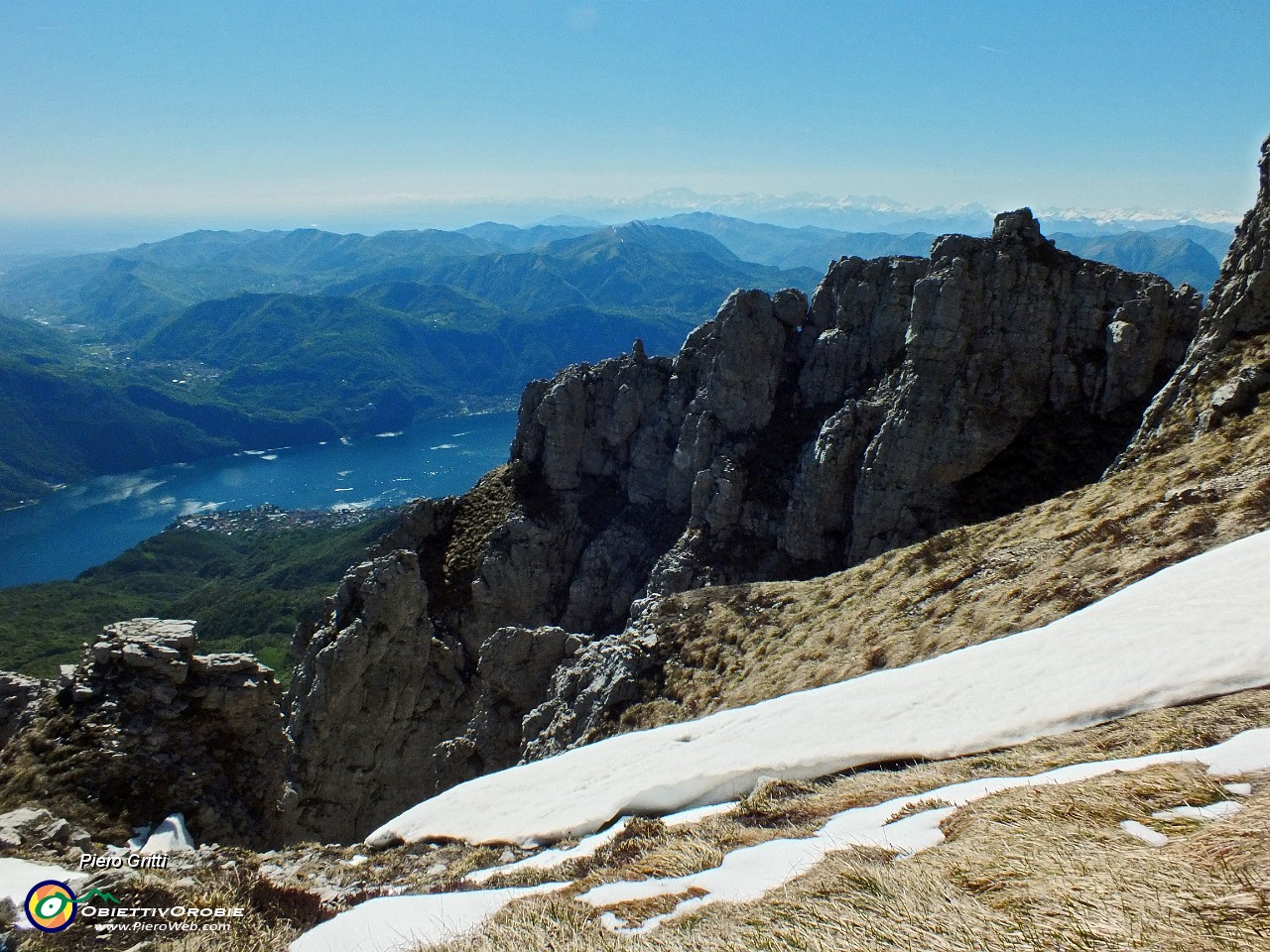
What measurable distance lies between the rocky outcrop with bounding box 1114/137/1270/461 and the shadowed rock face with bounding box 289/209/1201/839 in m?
8.13

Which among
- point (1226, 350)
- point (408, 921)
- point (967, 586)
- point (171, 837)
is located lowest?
point (171, 837)

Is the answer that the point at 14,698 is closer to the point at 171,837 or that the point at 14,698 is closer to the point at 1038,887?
the point at 171,837

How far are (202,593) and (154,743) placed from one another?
161m

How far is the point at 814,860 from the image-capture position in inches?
329

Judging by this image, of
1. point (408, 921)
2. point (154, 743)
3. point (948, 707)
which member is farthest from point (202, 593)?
point (948, 707)

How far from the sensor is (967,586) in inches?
788

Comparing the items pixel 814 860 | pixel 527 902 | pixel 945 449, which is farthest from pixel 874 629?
pixel 945 449

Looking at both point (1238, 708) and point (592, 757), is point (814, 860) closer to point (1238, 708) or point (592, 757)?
point (1238, 708)

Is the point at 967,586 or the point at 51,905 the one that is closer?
the point at 51,905

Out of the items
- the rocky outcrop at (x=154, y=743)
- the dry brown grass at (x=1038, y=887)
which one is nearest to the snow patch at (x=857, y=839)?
the dry brown grass at (x=1038, y=887)

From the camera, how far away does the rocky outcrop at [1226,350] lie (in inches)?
852

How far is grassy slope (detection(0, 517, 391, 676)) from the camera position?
12781 centimetres

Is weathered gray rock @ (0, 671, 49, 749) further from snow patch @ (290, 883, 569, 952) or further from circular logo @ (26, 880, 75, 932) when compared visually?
snow patch @ (290, 883, 569, 952)

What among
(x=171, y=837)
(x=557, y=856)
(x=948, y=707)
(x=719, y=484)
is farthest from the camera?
(x=719, y=484)
